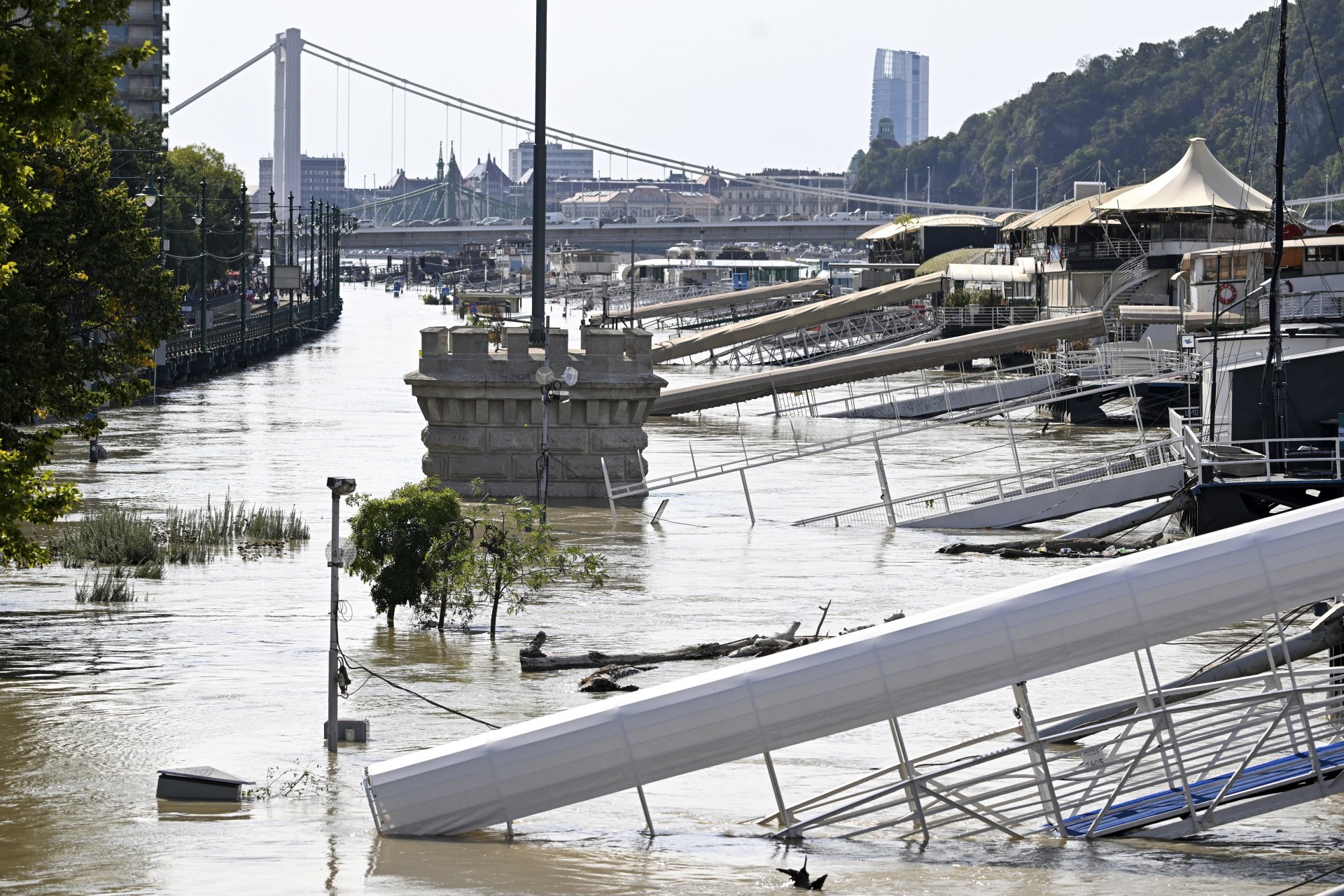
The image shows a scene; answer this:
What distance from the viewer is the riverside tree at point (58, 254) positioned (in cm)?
1468

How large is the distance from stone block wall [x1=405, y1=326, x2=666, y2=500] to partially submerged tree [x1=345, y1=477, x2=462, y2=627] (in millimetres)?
11144

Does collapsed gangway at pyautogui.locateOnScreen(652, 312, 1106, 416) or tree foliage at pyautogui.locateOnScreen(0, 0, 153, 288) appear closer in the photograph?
tree foliage at pyautogui.locateOnScreen(0, 0, 153, 288)

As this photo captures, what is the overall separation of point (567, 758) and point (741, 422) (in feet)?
185

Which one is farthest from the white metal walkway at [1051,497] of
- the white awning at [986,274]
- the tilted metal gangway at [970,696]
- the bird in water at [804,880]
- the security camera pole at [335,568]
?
the white awning at [986,274]

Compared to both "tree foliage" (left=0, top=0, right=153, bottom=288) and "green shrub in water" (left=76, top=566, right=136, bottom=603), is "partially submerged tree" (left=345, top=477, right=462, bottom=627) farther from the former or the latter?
"tree foliage" (left=0, top=0, right=153, bottom=288)

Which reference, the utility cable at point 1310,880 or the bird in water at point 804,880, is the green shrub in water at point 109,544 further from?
the utility cable at point 1310,880

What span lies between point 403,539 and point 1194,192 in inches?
2771

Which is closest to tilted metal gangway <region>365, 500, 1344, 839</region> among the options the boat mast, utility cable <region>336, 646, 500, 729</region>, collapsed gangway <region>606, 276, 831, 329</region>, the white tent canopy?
utility cable <region>336, 646, 500, 729</region>

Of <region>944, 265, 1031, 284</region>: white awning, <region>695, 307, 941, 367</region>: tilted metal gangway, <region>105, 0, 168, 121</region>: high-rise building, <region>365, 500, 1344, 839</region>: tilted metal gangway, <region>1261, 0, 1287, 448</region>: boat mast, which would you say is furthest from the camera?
<region>105, 0, 168, 121</region>: high-rise building

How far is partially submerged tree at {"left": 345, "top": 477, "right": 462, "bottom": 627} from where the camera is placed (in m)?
27.3

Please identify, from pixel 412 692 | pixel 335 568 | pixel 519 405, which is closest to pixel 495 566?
pixel 412 692

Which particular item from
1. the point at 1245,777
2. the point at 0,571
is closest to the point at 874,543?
the point at 0,571

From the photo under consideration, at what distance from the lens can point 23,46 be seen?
14422mm

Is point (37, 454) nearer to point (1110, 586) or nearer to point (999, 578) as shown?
point (1110, 586)
